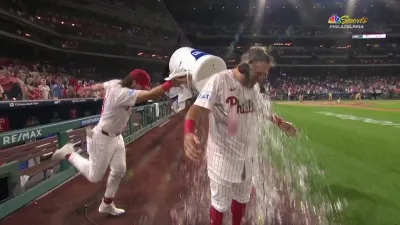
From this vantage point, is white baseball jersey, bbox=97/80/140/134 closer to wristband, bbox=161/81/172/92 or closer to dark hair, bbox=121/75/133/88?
dark hair, bbox=121/75/133/88

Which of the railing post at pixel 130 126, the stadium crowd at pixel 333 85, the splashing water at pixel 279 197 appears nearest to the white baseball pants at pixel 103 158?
the splashing water at pixel 279 197

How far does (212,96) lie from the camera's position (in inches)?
105

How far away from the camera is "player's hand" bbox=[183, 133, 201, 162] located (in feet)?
8.03

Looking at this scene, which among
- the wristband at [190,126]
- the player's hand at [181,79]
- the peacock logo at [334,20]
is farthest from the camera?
the peacock logo at [334,20]

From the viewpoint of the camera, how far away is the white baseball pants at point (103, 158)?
13.3 ft

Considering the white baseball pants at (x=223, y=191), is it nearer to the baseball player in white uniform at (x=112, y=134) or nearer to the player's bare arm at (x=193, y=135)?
the player's bare arm at (x=193, y=135)

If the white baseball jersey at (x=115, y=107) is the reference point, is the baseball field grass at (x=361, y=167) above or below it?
below

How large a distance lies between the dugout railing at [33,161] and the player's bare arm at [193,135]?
265 cm

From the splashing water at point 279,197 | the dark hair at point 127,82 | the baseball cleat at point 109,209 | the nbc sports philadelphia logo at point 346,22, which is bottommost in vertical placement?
the splashing water at point 279,197

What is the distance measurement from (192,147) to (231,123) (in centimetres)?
49

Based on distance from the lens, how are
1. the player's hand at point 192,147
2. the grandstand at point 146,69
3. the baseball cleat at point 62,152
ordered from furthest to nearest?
1. the baseball cleat at point 62,152
2. the grandstand at point 146,69
3. the player's hand at point 192,147

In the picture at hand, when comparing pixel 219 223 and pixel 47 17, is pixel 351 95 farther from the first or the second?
pixel 219 223

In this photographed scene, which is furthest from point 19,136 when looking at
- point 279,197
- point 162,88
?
point 279,197

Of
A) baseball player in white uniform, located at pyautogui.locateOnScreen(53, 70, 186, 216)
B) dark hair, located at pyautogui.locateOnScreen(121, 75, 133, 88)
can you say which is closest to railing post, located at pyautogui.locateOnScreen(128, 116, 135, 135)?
baseball player in white uniform, located at pyautogui.locateOnScreen(53, 70, 186, 216)
